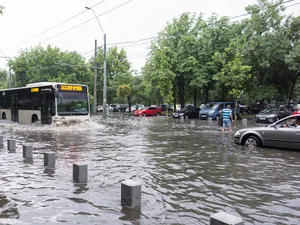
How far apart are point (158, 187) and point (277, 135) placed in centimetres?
638

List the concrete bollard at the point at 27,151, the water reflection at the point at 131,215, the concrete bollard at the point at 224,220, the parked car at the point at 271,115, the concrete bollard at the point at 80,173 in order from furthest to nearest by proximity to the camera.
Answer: the parked car at the point at 271,115 → the concrete bollard at the point at 27,151 → the concrete bollard at the point at 80,173 → the water reflection at the point at 131,215 → the concrete bollard at the point at 224,220

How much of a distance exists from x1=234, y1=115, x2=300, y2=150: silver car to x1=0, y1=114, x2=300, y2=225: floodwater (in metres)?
0.42

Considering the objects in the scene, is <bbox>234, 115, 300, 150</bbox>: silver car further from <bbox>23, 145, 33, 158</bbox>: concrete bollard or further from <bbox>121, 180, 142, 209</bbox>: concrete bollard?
<bbox>23, 145, 33, 158</bbox>: concrete bollard

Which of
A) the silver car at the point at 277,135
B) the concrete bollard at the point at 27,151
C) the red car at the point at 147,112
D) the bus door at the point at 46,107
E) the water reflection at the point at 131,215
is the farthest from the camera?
the red car at the point at 147,112

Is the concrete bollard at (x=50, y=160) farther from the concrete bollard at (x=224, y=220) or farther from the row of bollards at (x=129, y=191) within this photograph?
the concrete bollard at (x=224, y=220)

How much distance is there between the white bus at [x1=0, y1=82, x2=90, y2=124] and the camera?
17484 millimetres

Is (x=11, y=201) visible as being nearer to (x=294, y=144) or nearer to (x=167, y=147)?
(x=167, y=147)

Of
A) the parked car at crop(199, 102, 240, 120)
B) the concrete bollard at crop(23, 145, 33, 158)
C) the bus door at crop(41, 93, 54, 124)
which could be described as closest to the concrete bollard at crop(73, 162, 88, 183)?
the concrete bollard at crop(23, 145, 33, 158)

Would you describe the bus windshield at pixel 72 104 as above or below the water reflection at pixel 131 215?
above

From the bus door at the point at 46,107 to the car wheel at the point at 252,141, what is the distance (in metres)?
11.8

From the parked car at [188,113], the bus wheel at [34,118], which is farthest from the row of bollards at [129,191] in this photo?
the parked car at [188,113]

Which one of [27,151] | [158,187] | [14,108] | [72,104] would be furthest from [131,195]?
[14,108]

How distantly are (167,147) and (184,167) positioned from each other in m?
3.60

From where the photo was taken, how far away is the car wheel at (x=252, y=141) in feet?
36.7
